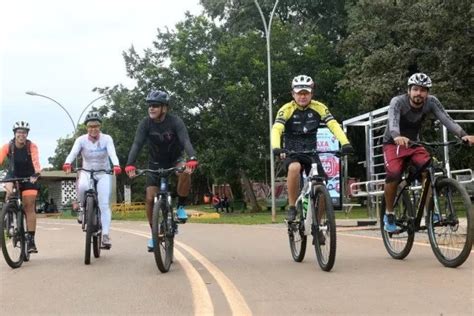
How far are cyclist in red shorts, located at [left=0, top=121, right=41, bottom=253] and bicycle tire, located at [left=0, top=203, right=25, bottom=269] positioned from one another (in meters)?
0.28

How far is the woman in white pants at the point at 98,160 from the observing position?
856 centimetres

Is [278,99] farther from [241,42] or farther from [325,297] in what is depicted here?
[325,297]

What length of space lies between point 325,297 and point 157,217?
2.42m

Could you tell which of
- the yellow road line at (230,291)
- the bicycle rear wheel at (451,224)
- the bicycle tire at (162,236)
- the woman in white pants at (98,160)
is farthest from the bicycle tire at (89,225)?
the bicycle rear wheel at (451,224)

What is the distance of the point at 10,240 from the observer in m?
8.35

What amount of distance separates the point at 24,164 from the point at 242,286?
13.6 feet

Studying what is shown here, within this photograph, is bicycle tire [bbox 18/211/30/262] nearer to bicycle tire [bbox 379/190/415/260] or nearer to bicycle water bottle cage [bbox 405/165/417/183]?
bicycle tire [bbox 379/190/415/260]

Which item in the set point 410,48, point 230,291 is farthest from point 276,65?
point 230,291

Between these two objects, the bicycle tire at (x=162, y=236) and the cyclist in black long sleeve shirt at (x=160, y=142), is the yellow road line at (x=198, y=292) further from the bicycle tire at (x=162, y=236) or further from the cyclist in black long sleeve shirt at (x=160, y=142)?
the cyclist in black long sleeve shirt at (x=160, y=142)

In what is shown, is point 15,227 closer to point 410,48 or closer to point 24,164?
point 24,164

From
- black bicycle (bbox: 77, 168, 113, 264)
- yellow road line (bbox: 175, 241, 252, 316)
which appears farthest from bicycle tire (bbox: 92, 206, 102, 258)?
yellow road line (bbox: 175, 241, 252, 316)

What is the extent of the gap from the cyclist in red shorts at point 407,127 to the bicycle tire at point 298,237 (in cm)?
110

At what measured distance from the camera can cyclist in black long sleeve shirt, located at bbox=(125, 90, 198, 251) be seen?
7719mm

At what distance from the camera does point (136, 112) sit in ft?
130
